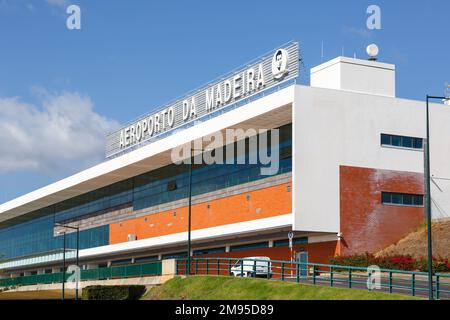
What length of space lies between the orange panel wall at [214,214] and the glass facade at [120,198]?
124 cm

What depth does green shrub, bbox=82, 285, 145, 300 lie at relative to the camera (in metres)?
51.1

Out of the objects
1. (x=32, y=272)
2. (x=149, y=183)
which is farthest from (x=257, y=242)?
(x=32, y=272)

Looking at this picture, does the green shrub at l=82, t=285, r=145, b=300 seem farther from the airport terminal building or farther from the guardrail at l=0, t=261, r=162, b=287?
the airport terminal building

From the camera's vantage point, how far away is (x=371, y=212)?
187ft

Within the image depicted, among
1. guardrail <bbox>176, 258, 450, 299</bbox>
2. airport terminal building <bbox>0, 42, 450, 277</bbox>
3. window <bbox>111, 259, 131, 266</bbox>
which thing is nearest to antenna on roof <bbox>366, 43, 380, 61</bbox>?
airport terminal building <bbox>0, 42, 450, 277</bbox>

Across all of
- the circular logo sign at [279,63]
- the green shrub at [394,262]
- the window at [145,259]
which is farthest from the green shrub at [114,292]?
the window at [145,259]

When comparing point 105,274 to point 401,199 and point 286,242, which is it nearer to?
point 286,242

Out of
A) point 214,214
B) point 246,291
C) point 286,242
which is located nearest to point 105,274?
point 214,214

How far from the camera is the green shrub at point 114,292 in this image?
51125mm

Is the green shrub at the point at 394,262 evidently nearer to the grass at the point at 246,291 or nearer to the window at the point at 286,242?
the window at the point at 286,242

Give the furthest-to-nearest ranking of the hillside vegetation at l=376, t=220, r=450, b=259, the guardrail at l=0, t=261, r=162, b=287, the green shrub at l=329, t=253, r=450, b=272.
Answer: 1. the guardrail at l=0, t=261, r=162, b=287
2. the hillside vegetation at l=376, t=220, r=450, b=259
3. the green shrub at l=329, t=253, r=450, b=272

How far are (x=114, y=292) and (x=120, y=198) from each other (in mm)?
34536

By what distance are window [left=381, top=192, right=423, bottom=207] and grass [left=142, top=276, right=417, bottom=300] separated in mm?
16915
